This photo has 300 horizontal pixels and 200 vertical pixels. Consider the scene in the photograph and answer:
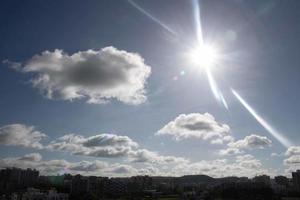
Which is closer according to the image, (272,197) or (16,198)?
(16,198)

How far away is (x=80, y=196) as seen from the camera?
108875 mm

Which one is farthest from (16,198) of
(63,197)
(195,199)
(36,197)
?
(195,199)

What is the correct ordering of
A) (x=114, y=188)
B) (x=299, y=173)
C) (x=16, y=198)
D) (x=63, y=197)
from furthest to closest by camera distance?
(x=299, y=173) → (x=114, y=188) → (x=63, y=197) → (x=16, y=198)

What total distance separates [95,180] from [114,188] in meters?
14.4

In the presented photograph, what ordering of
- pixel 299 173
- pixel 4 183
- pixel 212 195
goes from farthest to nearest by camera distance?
1. pixel 299 173
2. pixel 4 183
3. pixel 212 195

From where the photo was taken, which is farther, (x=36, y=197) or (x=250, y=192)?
(x=250, y=192)

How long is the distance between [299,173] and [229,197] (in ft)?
257

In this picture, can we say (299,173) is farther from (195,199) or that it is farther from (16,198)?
(16,198)

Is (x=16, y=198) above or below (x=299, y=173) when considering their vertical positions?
below

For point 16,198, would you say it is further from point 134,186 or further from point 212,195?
point 134,186

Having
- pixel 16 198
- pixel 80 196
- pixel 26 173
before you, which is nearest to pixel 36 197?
pixel 16 198

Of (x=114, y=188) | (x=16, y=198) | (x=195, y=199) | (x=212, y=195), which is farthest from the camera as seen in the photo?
A: (x=114, y=188)

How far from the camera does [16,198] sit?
330ft

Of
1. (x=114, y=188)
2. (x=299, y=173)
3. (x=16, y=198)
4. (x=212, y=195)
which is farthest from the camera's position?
(x=299, y=173)
